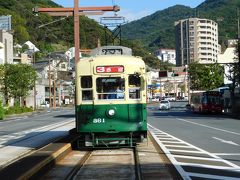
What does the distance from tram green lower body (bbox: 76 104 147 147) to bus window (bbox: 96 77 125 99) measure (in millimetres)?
378

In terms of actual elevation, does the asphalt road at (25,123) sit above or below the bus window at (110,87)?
below

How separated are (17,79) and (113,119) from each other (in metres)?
62.6

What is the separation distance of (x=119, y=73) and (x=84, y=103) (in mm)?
1573

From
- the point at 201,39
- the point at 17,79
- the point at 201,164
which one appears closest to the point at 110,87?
the point at 201,164

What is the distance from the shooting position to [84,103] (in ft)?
57.2

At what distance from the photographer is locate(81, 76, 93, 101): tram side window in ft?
57.4

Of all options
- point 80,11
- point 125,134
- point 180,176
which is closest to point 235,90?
point 80,11

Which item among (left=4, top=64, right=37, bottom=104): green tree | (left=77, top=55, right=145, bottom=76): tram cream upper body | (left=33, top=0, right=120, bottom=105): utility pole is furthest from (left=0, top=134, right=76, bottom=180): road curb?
(left=4, top=64, right=37, bottom=104): green tree

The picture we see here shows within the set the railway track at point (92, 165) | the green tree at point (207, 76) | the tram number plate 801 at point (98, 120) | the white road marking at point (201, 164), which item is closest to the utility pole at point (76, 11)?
the tram number plate 801 at point (98, 120)

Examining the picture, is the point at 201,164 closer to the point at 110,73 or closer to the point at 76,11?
the point at 110,73

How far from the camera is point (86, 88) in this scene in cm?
1753

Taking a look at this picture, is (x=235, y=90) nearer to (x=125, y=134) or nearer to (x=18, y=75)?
(x=18, y=75)

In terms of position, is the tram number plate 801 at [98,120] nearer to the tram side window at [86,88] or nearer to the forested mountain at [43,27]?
the tram side window at [86,88]

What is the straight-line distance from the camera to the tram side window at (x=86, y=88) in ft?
57.4
